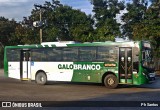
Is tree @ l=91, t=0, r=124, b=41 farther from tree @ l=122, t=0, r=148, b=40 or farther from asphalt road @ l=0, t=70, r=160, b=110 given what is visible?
asphalt road @ l=0, t=70, r=160, b=110

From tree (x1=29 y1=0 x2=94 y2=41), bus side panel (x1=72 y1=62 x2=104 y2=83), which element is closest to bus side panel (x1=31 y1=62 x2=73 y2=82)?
bus side panel (x1=72 y1=62 x2=104 y2=83)

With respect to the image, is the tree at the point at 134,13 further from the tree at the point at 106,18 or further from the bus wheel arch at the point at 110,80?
the bus wheel arch at the point at 110,80

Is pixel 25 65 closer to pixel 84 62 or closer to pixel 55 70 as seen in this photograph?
pixel 55 70

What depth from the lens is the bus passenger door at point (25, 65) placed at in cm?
2483

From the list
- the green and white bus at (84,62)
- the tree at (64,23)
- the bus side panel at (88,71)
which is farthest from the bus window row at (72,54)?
the tree at (64,23)

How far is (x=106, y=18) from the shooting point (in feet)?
157

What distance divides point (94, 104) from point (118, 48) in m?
7.73

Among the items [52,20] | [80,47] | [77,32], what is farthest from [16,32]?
[80,47]

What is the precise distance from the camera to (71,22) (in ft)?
172

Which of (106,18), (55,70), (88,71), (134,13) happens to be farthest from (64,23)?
(88,71)

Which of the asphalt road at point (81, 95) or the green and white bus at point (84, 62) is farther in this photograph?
the green and white bus at point (84, 62)

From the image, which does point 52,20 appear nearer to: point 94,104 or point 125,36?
point 125,36

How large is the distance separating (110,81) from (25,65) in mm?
6739

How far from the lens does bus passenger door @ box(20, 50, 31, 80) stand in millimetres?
24828
